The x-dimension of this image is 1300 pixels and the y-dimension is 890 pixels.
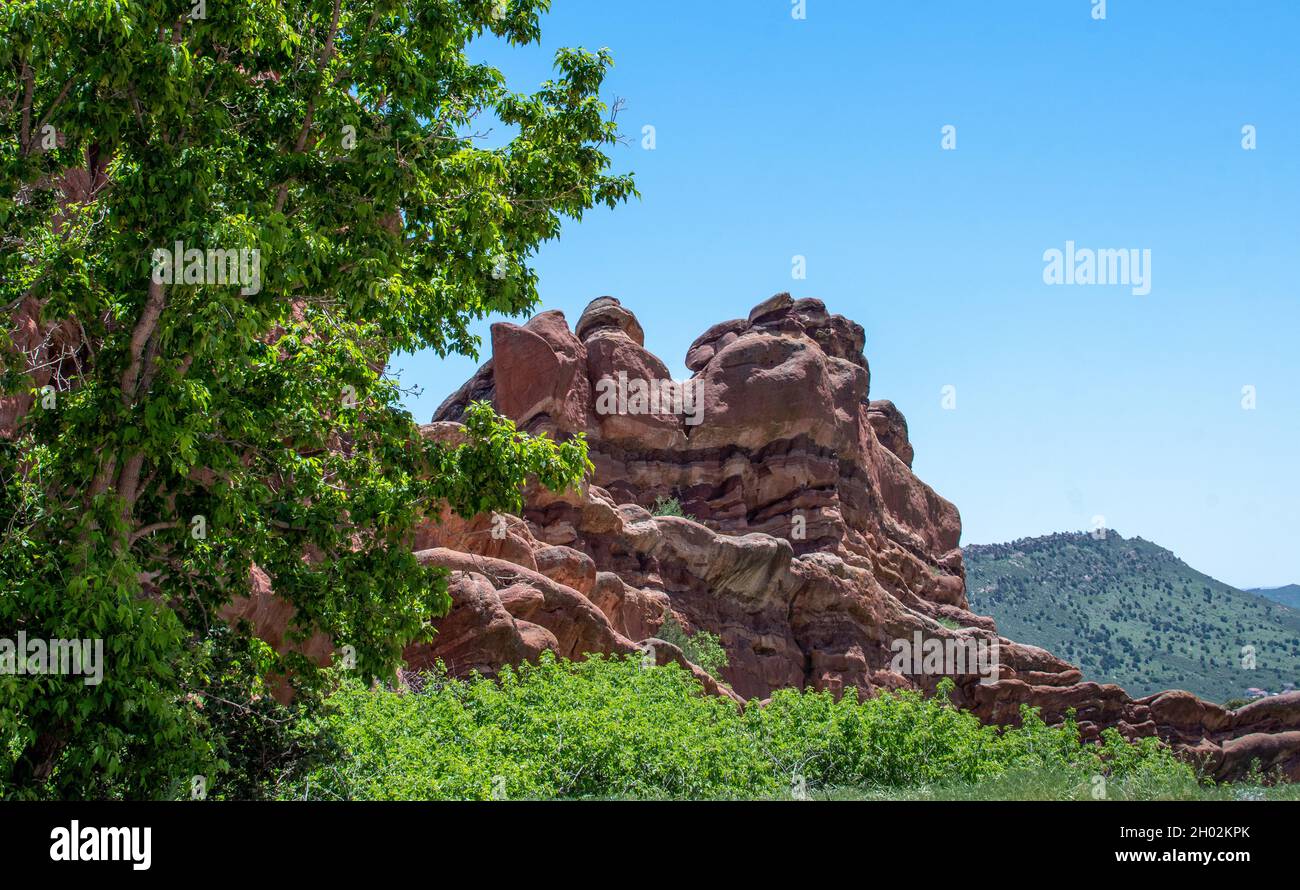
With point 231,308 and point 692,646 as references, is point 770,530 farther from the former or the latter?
point 231,308

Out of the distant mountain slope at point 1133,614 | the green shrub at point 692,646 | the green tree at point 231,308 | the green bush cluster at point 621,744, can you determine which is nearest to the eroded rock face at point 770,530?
the green shrub at point 692,646

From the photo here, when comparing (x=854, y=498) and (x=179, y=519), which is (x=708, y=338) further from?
(x=179, y=519)

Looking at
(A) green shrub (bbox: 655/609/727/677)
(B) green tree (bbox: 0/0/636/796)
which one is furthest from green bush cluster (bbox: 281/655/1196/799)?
(A) green shrub (bbox: 655/609/727/677)

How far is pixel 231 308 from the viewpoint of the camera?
1011 cm

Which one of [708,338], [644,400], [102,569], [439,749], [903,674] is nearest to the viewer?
[102,569]

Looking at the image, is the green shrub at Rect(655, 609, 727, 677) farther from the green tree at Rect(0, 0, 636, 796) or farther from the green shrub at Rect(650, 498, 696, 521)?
the green tree at Rect(0, 0, 636, 796)

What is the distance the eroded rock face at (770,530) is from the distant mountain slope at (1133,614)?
1988 inches

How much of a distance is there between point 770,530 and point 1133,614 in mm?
81522

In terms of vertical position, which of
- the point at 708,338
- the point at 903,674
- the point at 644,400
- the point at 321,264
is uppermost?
the point at 708,338

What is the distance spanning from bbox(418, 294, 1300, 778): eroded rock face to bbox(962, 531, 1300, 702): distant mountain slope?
50.5 meters

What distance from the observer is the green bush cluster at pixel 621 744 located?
46.0 ft

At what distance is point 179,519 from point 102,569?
7.71 ft

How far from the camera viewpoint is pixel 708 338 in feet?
197
